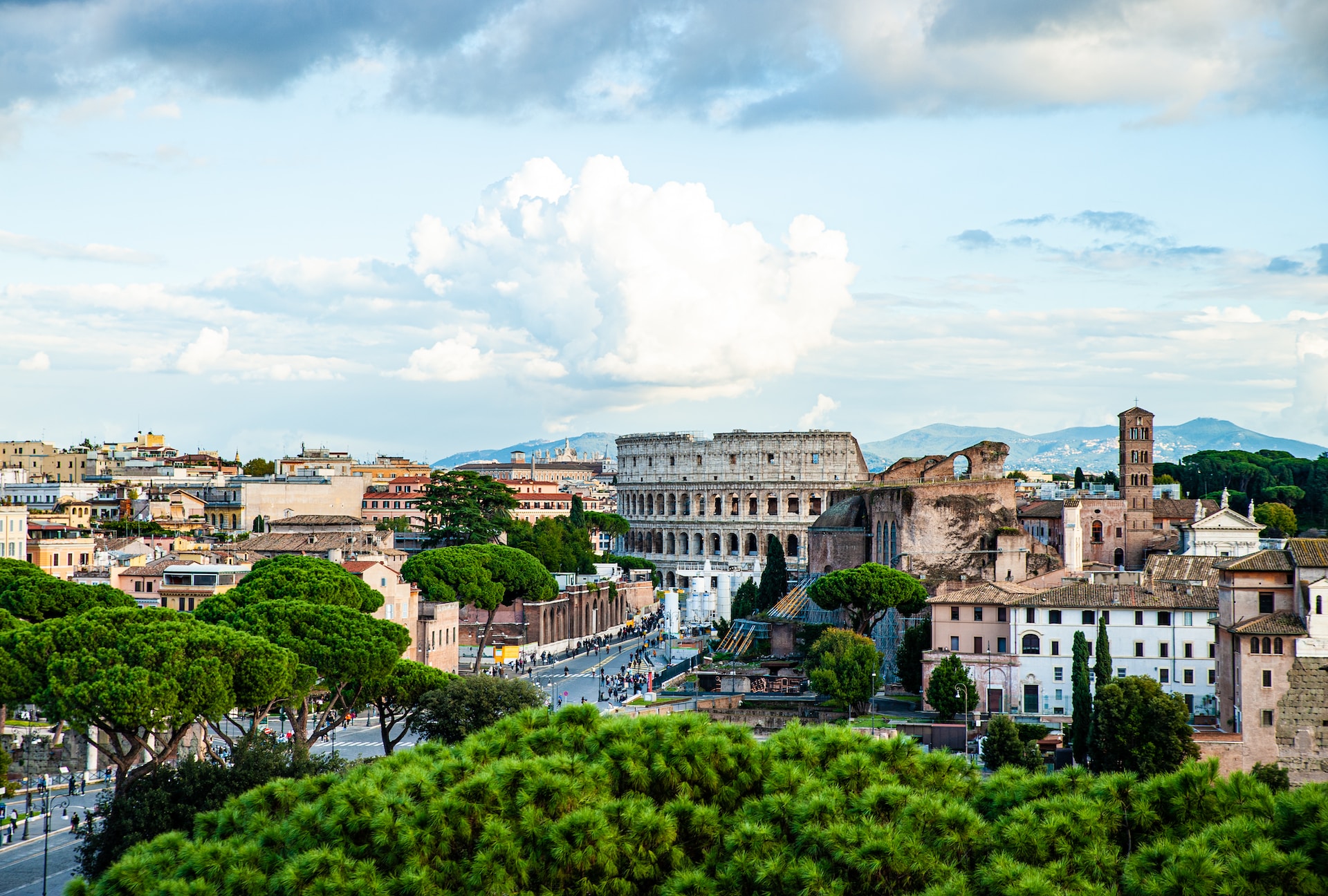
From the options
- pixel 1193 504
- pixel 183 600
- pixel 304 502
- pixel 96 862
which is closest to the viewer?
pixel 96 862

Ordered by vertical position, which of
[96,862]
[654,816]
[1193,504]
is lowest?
[96,862]

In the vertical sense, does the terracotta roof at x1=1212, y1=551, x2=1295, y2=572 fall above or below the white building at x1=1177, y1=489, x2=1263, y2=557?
below

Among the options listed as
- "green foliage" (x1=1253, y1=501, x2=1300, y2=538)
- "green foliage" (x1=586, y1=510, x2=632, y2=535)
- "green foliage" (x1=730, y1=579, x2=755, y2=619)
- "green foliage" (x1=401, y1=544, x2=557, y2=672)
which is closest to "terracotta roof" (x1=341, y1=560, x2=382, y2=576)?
"green foliage" (x1=401, y1=544, x2=557, y2=672)

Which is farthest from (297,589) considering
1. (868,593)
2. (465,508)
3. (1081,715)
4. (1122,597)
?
(465,508)

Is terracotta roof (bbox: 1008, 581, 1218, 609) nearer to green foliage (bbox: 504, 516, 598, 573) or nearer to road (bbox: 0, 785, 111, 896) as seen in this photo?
road (bbox: 0, 785, 111, 896)

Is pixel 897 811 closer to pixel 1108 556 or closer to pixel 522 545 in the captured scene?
pixel 1108 556

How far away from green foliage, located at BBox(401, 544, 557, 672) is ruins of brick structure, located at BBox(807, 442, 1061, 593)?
14071 millimetres

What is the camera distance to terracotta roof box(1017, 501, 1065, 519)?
68.1 meters

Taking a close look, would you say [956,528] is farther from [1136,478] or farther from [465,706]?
[465,706]

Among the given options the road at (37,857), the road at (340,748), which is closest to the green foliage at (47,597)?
the road at (340,748)

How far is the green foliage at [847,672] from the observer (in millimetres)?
42156

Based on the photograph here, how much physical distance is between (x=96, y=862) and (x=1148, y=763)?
2145cm

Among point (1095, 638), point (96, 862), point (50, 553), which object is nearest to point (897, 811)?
point (96, 862)

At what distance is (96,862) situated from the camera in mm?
26312
